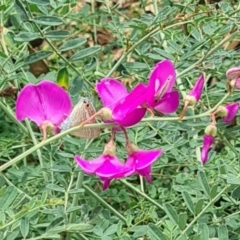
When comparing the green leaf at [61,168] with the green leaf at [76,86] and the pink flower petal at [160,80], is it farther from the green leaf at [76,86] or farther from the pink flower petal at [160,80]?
the pink flower petal at [160,80]

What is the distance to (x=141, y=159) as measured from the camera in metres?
0.83

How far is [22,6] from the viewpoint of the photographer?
1.06m

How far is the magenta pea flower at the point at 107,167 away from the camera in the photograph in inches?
32.3

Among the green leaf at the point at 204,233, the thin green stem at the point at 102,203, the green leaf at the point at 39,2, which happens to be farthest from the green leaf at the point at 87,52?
the green leaf at the point at 204,233

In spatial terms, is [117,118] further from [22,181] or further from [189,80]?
[189,80]

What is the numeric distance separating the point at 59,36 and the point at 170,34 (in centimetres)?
30

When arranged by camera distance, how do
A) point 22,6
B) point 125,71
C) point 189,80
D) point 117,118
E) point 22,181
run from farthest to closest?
point 189,80 < point 125,71 < point 22,181 < point 22,6 < point 117,118

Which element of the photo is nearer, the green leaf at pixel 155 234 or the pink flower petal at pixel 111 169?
the pink flower petal at pixel 111 169

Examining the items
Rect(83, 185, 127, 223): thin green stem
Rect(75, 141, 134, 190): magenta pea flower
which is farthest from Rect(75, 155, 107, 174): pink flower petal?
Rect(83, 185, 127, 223): thin green stem

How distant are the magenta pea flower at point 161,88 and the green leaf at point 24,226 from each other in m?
0.23

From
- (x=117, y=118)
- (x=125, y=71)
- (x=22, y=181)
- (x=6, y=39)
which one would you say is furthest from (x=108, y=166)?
(x=6, y=39)

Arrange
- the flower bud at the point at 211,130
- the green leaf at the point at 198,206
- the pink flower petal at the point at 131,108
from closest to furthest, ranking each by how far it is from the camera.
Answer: the pink flower petal at the point at 131,108
the flower bud at the point at 211,130
the green leaf at the point at 198,206

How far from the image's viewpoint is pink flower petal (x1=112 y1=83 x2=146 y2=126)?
2.62 ft

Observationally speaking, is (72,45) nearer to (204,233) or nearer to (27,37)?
(27,37)
